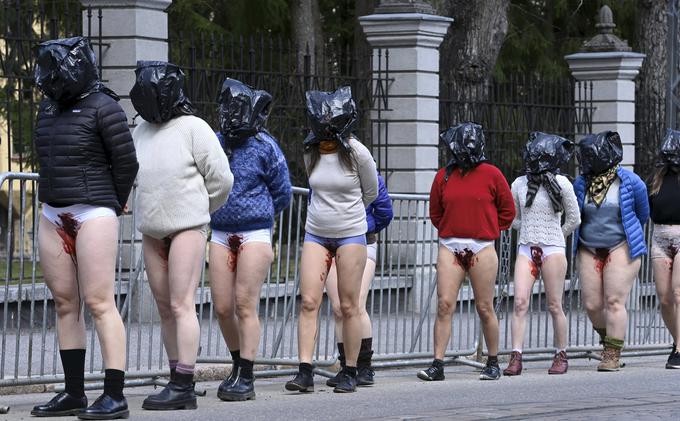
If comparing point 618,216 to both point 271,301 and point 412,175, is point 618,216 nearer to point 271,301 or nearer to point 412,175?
point 271,301

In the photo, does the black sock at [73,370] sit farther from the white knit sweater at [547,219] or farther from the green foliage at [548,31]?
the green foliage at [548,31]

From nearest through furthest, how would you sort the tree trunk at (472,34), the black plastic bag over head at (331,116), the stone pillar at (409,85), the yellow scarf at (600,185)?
1. the black plastic bag over head at (331,116)
2. the yellow scarf at (600,185)
3. the stone pillar at (409,85)
4. the tree trunk at (472,34)

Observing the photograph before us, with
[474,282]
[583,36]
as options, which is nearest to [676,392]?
[474,282]

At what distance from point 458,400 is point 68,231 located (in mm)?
2761

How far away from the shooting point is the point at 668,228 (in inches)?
518

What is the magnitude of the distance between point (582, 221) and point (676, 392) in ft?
6.65

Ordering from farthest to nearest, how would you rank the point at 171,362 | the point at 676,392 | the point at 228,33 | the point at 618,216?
the point at 228,33
the point at 618,216
the point at 676,392
the point at 171,362

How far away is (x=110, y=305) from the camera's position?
28.8 feet

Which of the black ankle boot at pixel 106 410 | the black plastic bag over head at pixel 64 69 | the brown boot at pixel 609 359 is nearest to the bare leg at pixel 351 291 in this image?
the black ankle boot at pixel 106 410

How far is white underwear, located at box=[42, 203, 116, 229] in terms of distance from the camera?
28.3ft

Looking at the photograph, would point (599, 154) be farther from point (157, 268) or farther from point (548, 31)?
point (548, 31)

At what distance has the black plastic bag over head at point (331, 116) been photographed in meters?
10.2

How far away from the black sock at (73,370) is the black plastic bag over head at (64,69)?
1288 millimetres

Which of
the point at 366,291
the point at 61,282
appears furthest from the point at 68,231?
the point at 366,291
